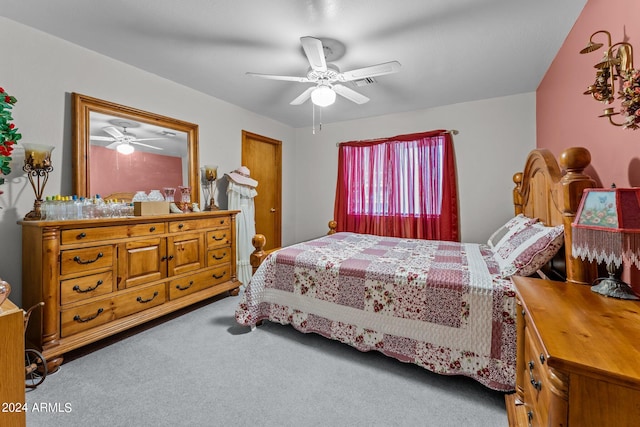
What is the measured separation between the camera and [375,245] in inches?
112

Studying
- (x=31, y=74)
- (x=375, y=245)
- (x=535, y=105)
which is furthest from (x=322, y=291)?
(x=535, y=105)

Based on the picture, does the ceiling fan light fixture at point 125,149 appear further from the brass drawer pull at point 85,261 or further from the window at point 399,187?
the window at point 399,187

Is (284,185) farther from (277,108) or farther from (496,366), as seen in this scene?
(496,366)

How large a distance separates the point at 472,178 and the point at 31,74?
4434 mm

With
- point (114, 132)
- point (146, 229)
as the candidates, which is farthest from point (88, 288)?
point (114, 132)

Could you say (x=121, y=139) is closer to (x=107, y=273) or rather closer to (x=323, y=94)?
(x=107, y=273)

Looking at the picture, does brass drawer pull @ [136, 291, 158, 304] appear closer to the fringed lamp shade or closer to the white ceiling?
the white ceiling

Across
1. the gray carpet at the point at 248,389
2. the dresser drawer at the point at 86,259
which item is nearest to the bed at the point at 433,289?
the gray carpet at the point at 248,389

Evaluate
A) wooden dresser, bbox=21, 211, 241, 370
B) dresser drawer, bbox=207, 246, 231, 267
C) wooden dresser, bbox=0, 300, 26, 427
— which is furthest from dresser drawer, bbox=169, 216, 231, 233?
wooden dresser, bbox=0, 300, 26, 427

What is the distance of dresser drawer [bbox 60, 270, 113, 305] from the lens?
1888mm

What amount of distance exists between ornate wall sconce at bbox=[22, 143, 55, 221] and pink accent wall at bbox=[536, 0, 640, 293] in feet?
11.5

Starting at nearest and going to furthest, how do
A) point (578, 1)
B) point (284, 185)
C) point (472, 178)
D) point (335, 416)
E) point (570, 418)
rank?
point (570, 418) → point (335, 416) → point (578, 1) → point (472, 178) → point (284, 185)

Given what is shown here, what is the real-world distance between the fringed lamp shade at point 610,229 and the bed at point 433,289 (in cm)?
22

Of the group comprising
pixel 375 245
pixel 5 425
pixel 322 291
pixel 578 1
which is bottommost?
pixel 5 425
